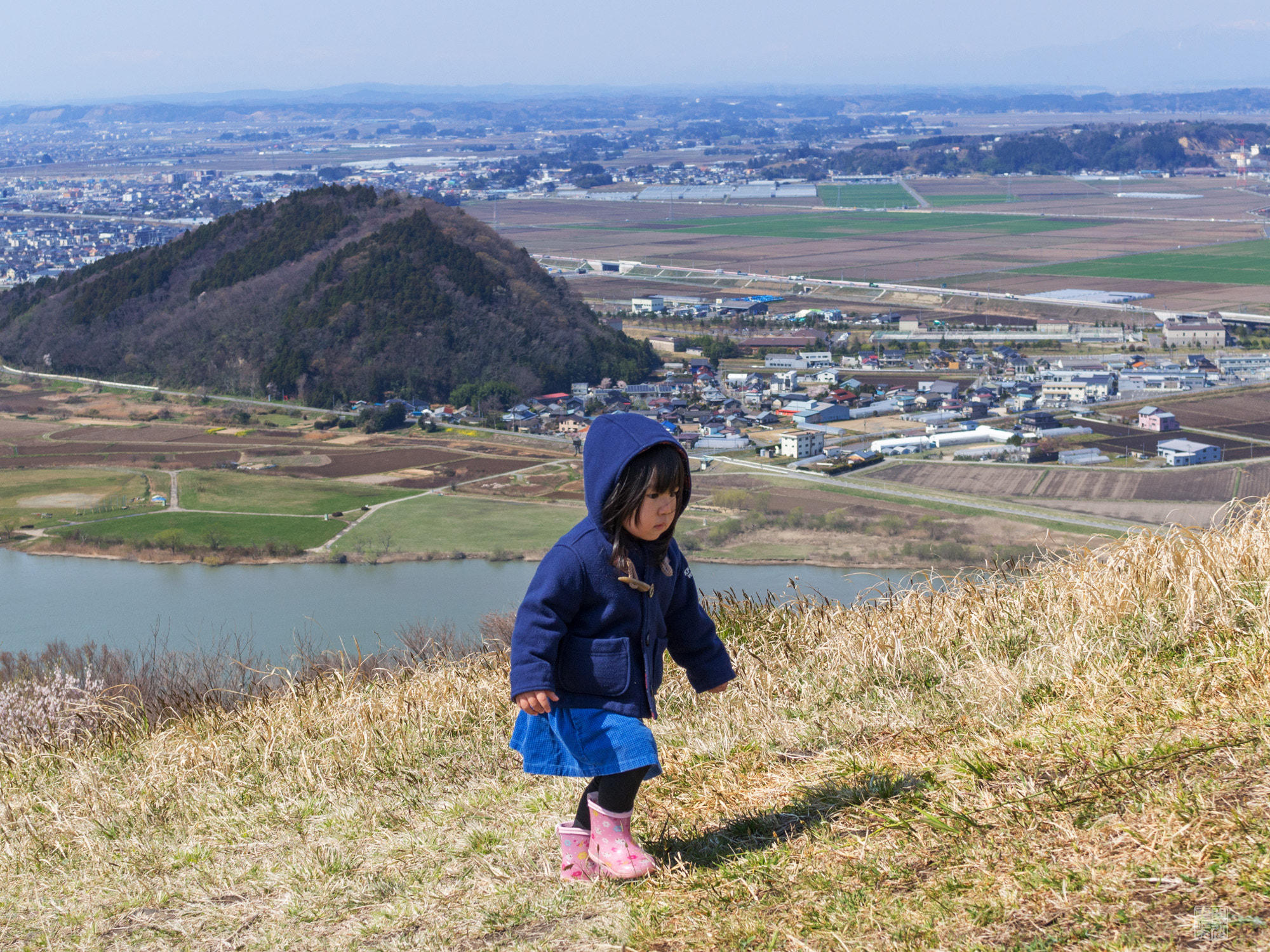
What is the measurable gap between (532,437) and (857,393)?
8827mm

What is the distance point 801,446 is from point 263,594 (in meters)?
12.2

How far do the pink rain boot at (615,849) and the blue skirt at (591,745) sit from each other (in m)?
0.09

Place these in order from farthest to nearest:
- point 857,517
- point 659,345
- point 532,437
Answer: point 659,345, point 532,437, point 857,517

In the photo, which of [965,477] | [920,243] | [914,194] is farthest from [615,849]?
[914,194]

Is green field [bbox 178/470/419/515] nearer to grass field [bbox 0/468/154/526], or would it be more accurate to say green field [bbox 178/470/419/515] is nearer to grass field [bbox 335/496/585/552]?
grass field [bbox 0/468/154/526]

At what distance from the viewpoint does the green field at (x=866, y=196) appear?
291 ft

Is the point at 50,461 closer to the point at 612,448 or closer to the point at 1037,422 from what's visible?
the point at 1037,422

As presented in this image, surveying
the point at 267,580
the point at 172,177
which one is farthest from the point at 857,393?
the point at 172,177

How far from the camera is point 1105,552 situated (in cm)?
422

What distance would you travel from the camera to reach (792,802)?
2.53 metres

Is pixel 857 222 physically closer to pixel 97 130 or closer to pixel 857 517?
pixel 857 517

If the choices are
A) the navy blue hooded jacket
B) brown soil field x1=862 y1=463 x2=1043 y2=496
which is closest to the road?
brown soil field x1=862 y1=463 x2=1043 y2=496

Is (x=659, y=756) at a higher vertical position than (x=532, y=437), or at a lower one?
higher
